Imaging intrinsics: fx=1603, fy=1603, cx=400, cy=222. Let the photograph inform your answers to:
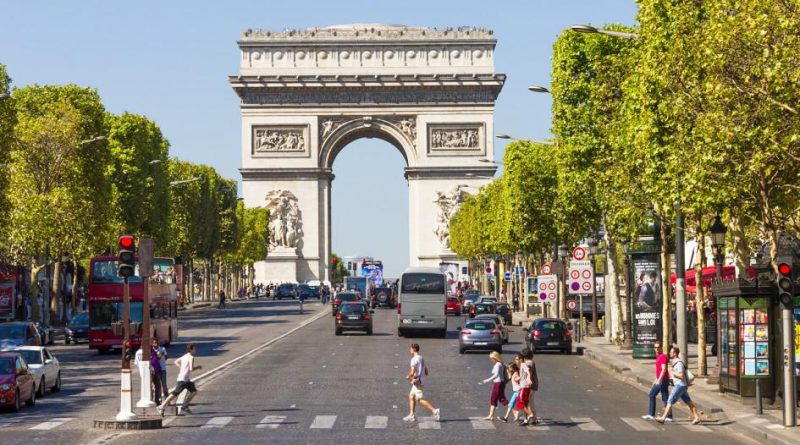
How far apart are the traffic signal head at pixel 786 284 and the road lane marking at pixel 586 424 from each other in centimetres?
442

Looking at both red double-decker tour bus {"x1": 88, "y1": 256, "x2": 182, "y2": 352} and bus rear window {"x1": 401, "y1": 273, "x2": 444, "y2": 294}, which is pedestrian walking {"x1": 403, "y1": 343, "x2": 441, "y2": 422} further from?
bus rear window {"x1": 401, "y1": 273, "x2": 444, "y2": 294}

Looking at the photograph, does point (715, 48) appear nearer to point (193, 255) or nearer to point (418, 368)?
point (418, 368)

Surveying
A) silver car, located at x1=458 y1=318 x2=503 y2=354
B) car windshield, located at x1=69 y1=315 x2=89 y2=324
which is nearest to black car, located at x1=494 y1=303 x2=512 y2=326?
car windshield, located at x1=69 y1=315 x2=89 y2=324

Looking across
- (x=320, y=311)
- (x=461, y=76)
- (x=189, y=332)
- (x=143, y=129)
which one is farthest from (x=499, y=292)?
(x=189, y=332)

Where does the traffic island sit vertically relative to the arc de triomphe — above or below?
below

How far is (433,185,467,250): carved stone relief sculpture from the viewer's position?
148 meters

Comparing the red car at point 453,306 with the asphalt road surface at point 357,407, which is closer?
the asphalt road surface at point 357,407

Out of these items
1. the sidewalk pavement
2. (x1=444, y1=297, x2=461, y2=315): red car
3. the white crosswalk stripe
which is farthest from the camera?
(x1=444, y1=297, x2=461, y2=315): red car

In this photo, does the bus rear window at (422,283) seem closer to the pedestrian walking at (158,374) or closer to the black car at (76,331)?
the black car at (76,331)

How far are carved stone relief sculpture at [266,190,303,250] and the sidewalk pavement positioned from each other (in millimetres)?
90283

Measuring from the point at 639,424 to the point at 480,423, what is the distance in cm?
328

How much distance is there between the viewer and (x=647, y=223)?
51.2 meters

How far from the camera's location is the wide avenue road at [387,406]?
99.2 ft

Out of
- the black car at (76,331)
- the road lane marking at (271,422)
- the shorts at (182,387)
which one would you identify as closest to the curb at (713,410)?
the road lane marking at (271,422)
